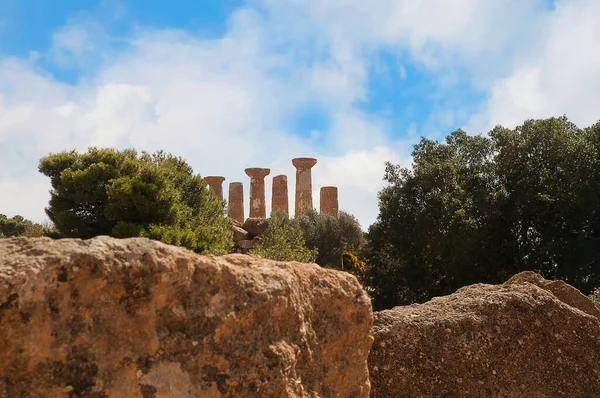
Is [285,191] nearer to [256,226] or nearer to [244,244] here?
[256,226]

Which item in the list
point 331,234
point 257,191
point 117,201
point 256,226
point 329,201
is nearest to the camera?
point 117,201

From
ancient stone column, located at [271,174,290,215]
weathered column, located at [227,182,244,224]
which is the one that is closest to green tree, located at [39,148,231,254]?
ancient stone column, located at [271,174,290,215]

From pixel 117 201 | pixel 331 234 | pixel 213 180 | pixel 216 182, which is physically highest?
pixel 213 180

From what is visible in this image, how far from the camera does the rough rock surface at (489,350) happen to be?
3.81 metres

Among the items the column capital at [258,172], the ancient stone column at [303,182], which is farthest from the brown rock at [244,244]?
the column capital at [258,172]

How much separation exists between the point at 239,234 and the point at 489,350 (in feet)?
98.3

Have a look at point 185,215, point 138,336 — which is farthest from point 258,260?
point 185,215

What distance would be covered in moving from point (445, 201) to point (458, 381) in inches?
808

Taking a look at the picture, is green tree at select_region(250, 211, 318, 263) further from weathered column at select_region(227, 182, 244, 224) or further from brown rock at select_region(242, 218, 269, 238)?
weathered column at select_region(227, 182, 244, 224)

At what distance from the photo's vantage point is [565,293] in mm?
5145

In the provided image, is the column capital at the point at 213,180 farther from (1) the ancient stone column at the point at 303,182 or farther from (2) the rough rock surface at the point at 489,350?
(2) the rough rock surface at the point at 489,350

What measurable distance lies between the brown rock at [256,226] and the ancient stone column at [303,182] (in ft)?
22.2

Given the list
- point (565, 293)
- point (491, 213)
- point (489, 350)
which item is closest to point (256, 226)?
point (491, 213)

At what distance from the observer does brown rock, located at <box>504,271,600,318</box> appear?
5.05 meters
